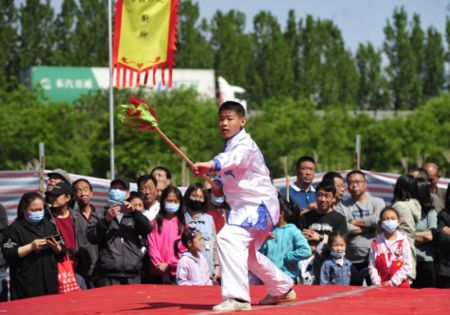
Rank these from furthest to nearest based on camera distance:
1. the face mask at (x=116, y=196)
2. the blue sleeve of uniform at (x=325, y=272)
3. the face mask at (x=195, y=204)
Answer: the face mask at (x=195, y=204) < the face mask at (x=116, y=196) < the blue sleeve of uniform at (x=325, y=272)

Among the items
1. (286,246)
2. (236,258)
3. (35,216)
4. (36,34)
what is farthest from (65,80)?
(236,258)

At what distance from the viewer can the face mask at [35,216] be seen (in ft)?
37.1

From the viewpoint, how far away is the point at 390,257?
1141cm

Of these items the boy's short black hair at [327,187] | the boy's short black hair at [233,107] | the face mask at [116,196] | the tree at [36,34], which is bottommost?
the face mask at [116,196]

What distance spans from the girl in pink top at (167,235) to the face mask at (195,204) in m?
0.10

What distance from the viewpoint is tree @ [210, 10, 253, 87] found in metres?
73.5

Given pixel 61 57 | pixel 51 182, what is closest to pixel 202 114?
pixel 61 57

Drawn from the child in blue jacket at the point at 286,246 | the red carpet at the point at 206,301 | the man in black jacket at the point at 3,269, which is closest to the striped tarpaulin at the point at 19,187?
the man in black jacket at the point at 3,269

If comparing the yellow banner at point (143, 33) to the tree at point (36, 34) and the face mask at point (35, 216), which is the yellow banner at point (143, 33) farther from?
the tree at point (36, 34)

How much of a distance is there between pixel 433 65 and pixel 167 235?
59107 millimetres

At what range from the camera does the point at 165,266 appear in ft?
40.1

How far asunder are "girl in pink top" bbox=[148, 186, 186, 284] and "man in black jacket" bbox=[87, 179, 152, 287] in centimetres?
22

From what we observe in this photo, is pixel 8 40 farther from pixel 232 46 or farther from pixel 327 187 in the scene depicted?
pixel 327 187

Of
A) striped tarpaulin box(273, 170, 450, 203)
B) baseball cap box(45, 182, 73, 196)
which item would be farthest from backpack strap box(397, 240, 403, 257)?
baseball cap box(45, 182, 73, 196)
